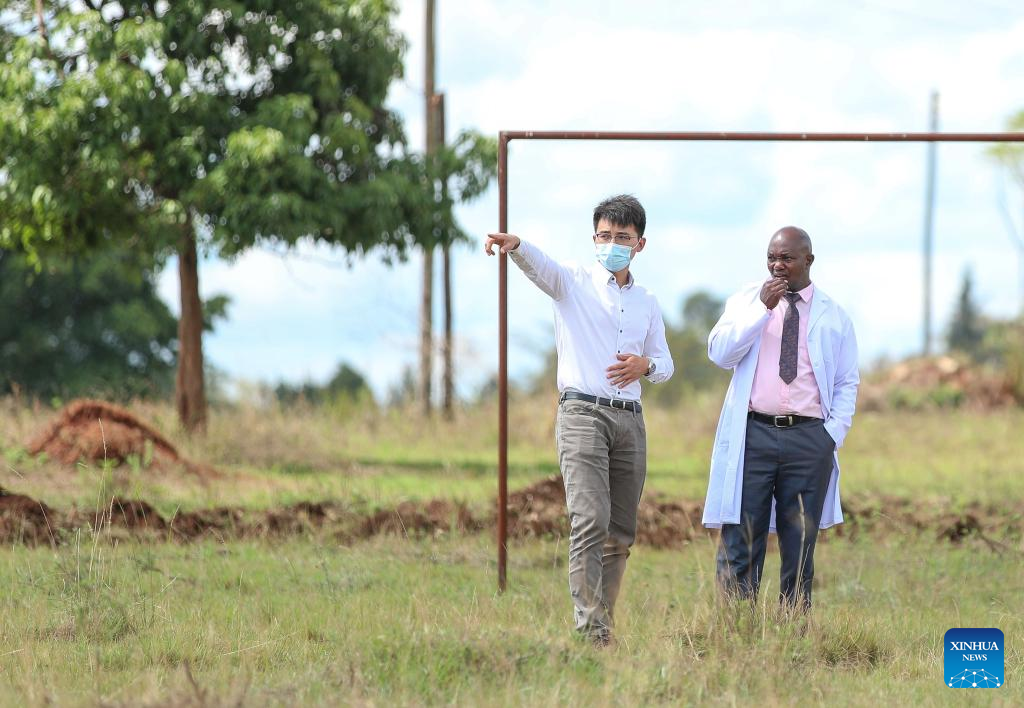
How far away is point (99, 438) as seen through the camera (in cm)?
1460

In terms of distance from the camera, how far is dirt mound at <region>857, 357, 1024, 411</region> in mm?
28234

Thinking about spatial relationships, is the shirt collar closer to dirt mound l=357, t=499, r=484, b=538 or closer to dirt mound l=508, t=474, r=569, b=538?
dirt mound l=357, t=499, r=484, b=538

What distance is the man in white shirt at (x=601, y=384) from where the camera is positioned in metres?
6.08

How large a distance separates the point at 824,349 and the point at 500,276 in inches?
79.4

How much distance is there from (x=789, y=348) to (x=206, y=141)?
42.8 ft

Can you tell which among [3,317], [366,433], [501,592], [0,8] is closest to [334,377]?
[3,317]

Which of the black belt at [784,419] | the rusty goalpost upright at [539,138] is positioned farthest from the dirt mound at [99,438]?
the black belt at [784,419]

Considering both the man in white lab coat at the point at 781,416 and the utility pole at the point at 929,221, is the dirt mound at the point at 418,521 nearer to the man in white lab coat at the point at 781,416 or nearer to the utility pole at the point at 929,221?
the man in white lab coat at the point at 781,416

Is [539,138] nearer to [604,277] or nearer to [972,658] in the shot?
[604,277]

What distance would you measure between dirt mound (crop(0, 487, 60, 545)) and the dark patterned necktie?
572 centimetres

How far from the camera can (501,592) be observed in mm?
7730

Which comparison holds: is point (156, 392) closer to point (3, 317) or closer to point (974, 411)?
point (3, 317)

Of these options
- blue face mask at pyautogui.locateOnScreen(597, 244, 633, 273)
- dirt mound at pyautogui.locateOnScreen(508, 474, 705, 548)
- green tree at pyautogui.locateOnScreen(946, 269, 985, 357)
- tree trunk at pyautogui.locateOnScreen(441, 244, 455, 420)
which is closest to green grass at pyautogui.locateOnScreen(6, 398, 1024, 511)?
tree trunk at pyautogui.locateOnScreen(441, 244, 455, 420)

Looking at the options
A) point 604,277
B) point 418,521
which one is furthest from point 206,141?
point 604,277
